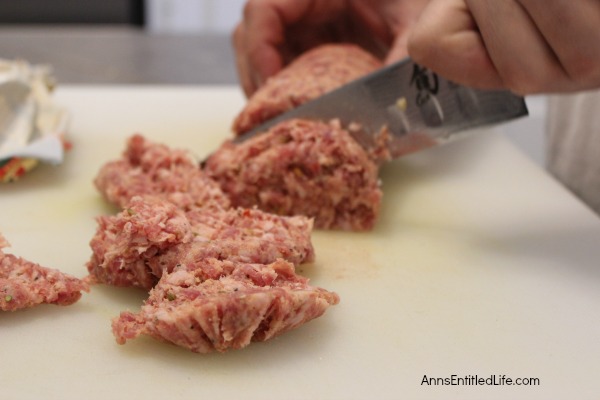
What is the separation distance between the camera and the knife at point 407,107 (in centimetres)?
224

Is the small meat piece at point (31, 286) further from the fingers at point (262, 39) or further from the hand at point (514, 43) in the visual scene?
the fingers at point (262, 39)

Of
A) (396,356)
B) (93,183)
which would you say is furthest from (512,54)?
(93,183)

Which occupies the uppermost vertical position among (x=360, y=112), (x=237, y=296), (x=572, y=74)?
(x=572, y=74)

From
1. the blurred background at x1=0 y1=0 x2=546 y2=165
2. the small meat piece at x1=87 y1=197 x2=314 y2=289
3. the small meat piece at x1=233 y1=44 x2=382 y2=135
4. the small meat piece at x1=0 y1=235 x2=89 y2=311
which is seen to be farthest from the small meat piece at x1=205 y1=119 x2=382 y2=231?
the blurred background at x1=0 y1=0 x2=546 y2=165

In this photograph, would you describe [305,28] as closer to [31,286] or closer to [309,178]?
[309,178]

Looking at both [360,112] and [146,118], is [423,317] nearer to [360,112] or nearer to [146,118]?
[360,112]

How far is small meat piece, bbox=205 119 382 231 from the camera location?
2.27 metres

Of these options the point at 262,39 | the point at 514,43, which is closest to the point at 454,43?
the point at 514,43

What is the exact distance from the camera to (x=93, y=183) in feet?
7.95

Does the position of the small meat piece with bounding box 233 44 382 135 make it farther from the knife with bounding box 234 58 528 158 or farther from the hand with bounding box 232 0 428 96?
the hand with bounding box 232 0 428 96

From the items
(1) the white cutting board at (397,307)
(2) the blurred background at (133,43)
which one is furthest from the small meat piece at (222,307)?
(2) the blurred background at (133,43)

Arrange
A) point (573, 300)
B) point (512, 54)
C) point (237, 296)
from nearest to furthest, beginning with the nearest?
point (237, 296) → point (512, 54) → point (573, 300)

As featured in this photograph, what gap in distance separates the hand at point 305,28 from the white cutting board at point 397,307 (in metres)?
0.68

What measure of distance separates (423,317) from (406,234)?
51 centimetres
